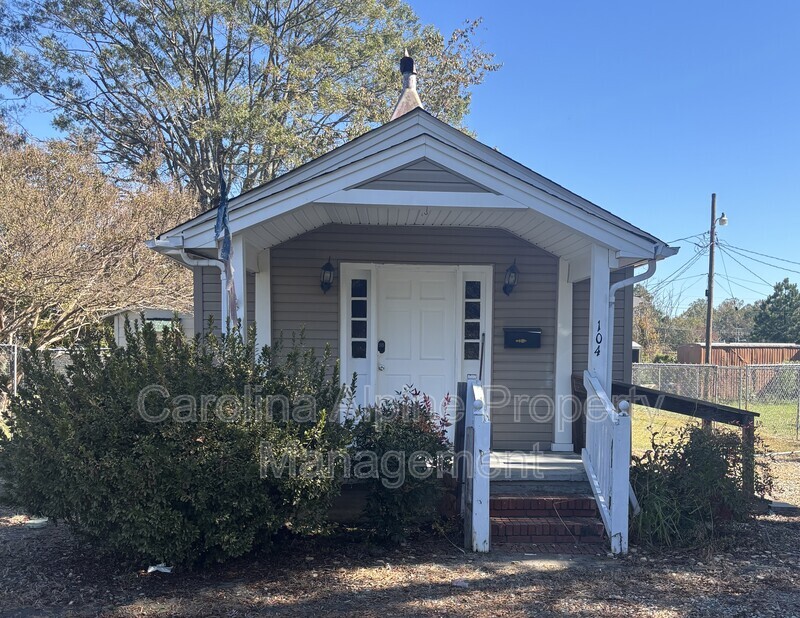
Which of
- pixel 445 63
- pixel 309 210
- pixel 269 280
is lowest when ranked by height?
pixel 269 280

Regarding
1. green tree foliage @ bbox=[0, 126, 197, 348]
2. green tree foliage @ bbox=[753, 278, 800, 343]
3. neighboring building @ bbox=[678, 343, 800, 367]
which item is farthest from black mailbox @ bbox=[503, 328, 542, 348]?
green tree foliage @ bbox=[753, 278, 800, 343]

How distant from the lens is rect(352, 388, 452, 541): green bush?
14.5 ft

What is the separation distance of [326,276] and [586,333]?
2983 millimetres

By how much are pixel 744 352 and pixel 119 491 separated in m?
28.0

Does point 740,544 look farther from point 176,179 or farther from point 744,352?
point 744,352

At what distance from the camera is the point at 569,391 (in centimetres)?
650

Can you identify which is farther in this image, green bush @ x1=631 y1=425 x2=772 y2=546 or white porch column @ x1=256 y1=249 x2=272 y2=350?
white porch column @ x1=256 y1=249 x2=272 y2=350

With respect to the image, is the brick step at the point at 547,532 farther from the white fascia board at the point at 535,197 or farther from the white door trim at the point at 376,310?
the white fascia board at the point at 535,197

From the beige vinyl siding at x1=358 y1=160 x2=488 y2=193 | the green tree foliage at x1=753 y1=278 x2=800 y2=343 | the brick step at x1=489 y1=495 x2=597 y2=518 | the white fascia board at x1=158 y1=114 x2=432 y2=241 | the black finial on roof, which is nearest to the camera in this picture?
the brick step at x1=489 y1=495 x2=597 y2=518

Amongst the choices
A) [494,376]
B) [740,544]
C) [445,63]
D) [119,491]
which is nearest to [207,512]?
[119,491]

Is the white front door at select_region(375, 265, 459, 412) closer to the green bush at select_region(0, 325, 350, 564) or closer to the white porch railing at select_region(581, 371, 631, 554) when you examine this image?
the white porch railing at select_region(581, 371, 631, 554)

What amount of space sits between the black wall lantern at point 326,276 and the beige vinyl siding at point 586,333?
2714 mm

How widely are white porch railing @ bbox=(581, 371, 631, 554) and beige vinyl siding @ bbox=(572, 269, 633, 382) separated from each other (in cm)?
141

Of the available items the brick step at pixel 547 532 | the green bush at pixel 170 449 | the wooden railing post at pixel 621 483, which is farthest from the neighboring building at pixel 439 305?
the green bush at pixel 170 449
